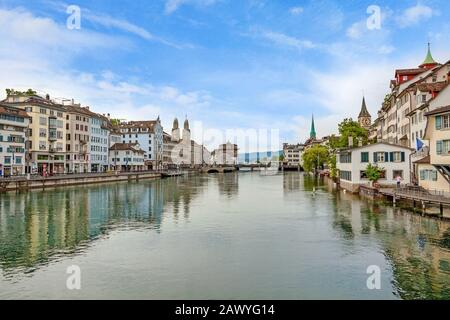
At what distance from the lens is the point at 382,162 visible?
5819 centimetres

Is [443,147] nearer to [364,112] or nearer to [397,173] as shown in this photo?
[397,173]

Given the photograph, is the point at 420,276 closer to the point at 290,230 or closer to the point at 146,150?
the point at 290,230

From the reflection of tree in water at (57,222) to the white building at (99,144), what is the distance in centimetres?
6202

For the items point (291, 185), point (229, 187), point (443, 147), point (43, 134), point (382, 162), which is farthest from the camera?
point (43, 134)

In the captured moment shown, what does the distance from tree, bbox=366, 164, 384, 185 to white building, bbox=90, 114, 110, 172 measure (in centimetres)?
8952

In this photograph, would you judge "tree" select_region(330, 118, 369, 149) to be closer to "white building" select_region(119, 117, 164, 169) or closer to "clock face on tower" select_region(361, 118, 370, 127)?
"clock face on tower" select_region(361, 118, 370, 127)

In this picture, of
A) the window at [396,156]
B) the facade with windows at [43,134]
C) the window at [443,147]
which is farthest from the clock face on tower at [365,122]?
the window at [443,147]

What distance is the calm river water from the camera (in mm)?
18505

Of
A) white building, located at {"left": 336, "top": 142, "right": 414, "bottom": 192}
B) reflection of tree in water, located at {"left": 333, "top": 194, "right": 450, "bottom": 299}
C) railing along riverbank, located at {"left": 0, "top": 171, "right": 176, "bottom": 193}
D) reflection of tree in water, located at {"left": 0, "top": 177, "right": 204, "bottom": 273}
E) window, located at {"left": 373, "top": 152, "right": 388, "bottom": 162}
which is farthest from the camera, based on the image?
railing along riverbank, located at {"left": 0, "top": 171, "right": 176, "bottom": 193}

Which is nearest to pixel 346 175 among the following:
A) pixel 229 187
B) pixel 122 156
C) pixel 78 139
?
pixel 229 187

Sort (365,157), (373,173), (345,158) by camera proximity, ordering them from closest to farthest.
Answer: (373,173), (365,157), (345,158)

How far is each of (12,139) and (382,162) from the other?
74.5m

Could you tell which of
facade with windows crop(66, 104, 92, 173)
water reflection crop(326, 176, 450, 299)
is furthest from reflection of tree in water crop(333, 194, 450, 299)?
facade with windows crop(66, 104, 92, 173)
